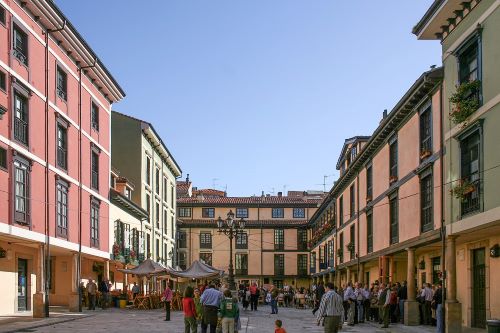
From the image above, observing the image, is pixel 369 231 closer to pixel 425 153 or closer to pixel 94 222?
pixel 425 153

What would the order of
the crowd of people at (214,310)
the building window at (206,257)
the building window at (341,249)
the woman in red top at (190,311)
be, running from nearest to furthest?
Answer: the crowd of people at (214,310)
the woman in red top at (190,311)
the building window at (341,249)
the building window at (206,257)

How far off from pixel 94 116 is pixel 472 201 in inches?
891

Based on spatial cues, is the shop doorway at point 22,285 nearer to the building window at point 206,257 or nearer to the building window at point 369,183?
the building window at point 369,183

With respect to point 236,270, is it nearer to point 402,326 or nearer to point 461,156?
point 402,326

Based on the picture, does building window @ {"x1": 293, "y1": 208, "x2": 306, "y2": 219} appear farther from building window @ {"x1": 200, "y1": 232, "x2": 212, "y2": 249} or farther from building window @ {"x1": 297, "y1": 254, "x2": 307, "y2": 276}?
building window @ {"x1": 200, "y1": 232, "x2": 212, "y2": 249}

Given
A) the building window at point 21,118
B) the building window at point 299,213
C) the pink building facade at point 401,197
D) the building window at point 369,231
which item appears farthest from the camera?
the building window at point 299,213

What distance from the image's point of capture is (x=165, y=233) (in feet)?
218

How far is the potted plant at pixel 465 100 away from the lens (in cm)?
2214

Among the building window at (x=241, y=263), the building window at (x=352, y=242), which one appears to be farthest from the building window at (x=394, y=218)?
the building window at (x=241, y=263)

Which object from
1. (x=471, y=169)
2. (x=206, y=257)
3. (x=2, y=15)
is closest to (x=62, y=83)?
(x=2, y=15)

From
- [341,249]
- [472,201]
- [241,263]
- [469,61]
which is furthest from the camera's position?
[241,263]

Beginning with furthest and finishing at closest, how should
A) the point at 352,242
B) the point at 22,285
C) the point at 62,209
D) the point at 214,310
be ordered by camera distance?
the point at 352,242
the point at 62,209
the point at 22,285
the point at 214,310

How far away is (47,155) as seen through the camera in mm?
30375

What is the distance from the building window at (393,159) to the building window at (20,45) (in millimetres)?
15325
